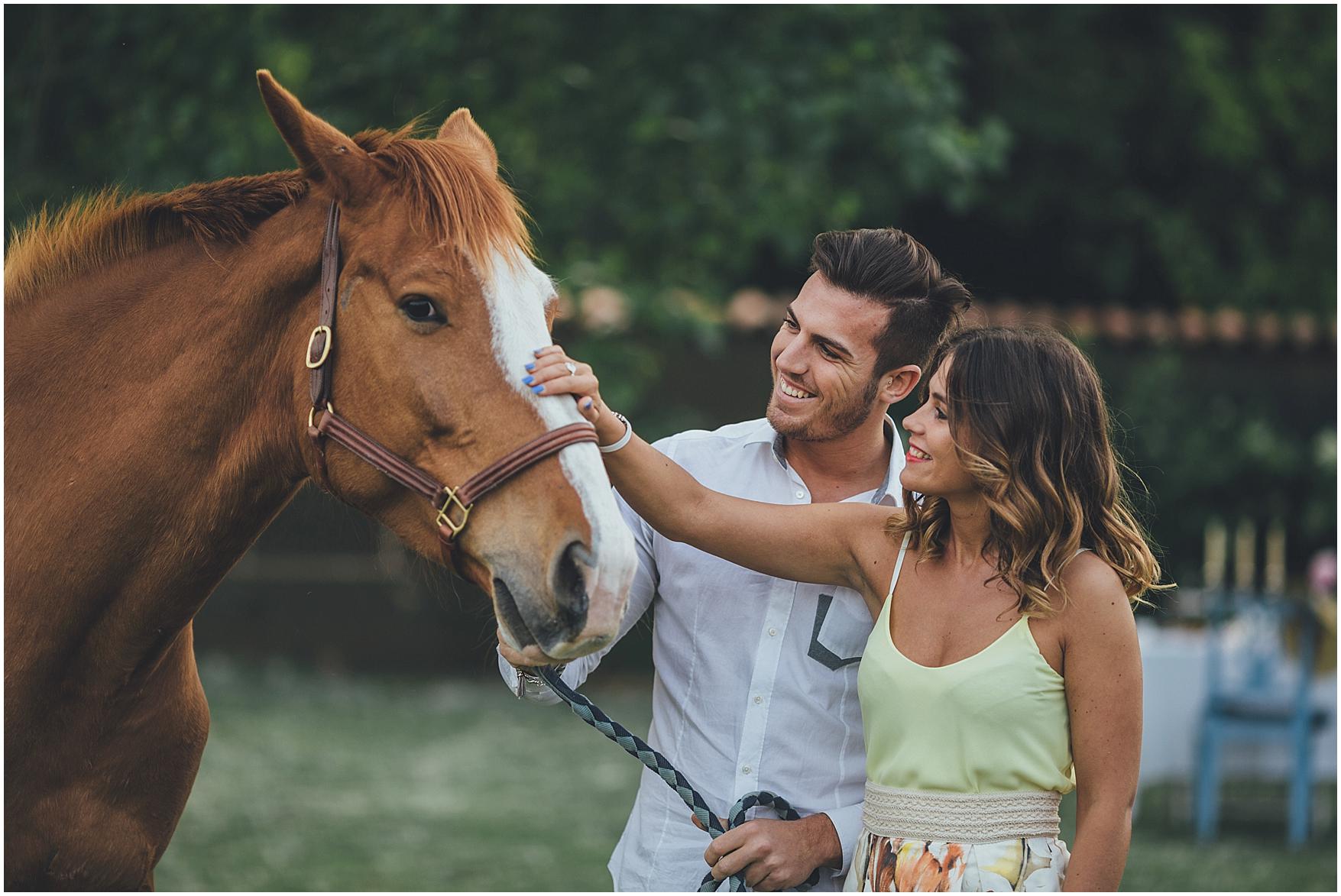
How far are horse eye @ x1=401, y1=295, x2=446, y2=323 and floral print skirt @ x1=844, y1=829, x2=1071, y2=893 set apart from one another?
1.13m

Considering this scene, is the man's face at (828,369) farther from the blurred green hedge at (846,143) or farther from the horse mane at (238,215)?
the blurred green hedge at (846,143)

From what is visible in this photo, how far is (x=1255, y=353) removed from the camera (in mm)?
10422

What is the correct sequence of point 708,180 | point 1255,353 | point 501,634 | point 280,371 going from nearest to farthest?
point 501,634, point 280,371, point 708,180, point 1255,353

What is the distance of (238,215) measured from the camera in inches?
86.4

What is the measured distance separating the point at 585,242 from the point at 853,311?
6.06 meters

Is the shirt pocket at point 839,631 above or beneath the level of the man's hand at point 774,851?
above

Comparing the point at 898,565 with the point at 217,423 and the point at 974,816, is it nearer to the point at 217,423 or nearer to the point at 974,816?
the point at 974,816

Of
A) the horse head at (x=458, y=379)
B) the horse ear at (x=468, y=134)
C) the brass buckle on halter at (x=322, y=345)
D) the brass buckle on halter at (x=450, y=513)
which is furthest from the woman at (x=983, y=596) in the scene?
the horse ear at (x=468, y=134)

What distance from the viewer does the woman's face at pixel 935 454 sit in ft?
7.02

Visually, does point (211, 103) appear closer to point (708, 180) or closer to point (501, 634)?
point (708, 180)

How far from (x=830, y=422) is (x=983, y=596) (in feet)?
1.46

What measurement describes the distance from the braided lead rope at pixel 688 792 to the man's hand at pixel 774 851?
29 mm

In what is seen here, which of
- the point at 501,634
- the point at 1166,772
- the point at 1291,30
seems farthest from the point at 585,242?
the point at 1291,30

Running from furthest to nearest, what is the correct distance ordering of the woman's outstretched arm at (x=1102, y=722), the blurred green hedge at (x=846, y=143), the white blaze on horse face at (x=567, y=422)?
the blurred green hedge at (x=846, y=143)
the woman's outstretched arm at (x=1102, y=722)
the white blaze on horse face at (x=567, y=422)
